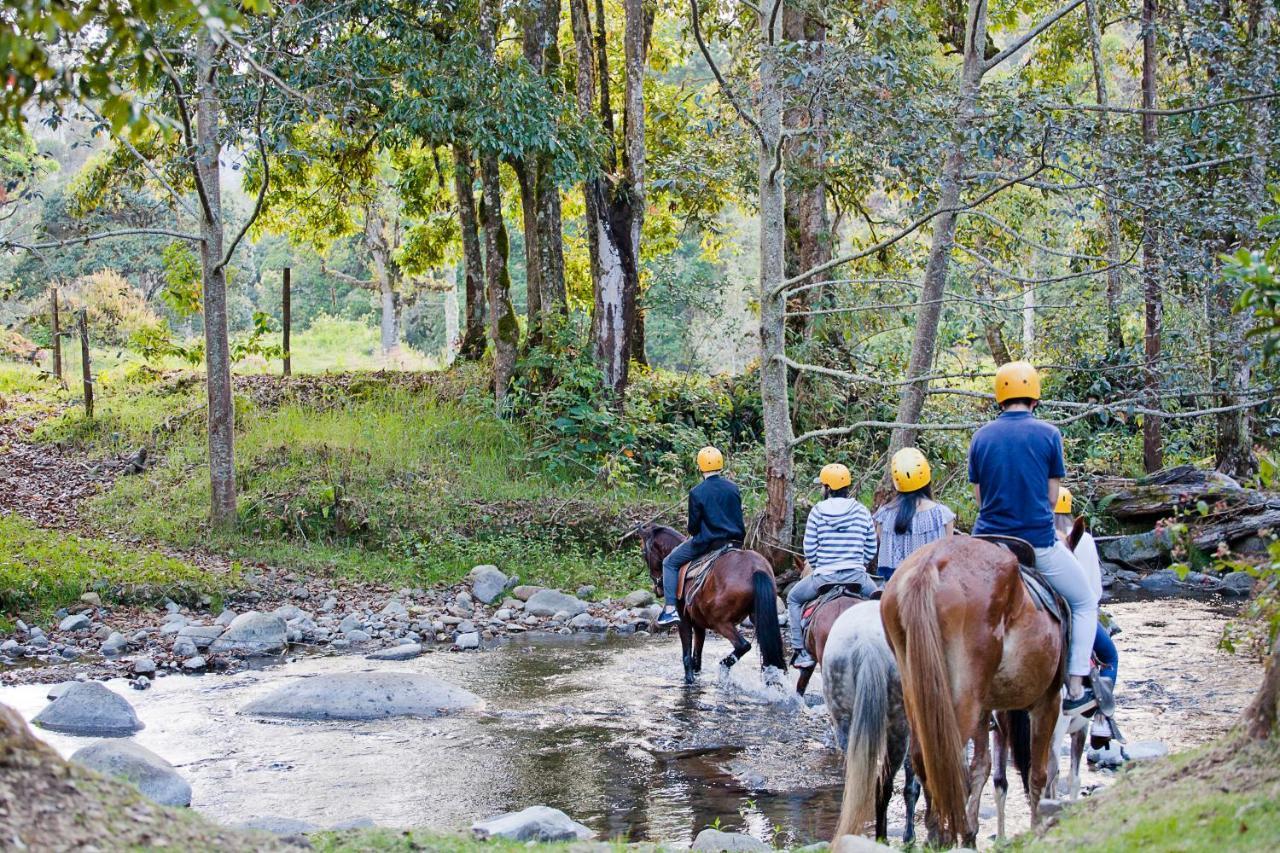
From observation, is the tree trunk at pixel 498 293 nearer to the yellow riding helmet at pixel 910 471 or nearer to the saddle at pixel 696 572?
the saddle at pixel 696 572

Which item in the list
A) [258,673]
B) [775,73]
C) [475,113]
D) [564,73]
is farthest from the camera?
[564,73]

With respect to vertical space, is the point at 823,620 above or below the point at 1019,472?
below

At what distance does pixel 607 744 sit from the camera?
380 inches

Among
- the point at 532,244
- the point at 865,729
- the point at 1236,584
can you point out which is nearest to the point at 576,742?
the point at 865,729

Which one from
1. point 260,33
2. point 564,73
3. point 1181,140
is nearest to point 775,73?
point 1181,140

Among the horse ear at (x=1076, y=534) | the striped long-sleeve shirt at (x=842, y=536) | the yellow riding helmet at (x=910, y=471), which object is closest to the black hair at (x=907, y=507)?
the yellow riding helmet at (x=910, y=471)

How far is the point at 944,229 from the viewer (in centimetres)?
1431

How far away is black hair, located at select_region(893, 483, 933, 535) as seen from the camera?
26.5 feet

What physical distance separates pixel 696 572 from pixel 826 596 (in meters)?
2.80

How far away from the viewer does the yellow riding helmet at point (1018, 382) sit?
6.87 m

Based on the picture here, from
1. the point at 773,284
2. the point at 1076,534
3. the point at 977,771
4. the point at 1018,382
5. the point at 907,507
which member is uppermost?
the point at 773,284

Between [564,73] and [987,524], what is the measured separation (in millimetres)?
18442

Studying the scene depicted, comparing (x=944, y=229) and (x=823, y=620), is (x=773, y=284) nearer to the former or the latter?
(x=944, y=229)

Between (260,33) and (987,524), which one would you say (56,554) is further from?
(987,524)
